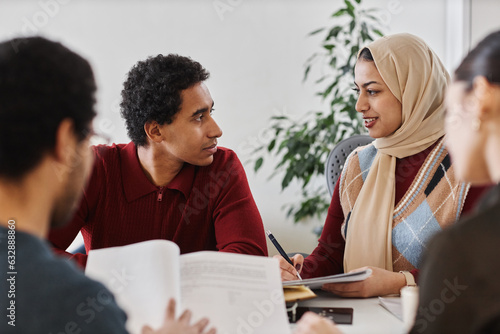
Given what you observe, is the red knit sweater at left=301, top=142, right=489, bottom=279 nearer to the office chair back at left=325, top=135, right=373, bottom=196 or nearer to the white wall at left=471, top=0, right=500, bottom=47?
the office chair back at left=325, top=135, right=373, bottom=196

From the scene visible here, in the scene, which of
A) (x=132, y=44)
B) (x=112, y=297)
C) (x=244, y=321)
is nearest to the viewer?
(x=112, y=297)

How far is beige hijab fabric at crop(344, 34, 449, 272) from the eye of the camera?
1.59 m

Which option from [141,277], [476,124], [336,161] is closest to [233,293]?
[141,277]

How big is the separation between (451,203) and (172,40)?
1.80 meters

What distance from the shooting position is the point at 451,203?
1496 mm

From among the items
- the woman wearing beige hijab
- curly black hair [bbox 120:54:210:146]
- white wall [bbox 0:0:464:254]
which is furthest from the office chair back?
white wall [bbox 0:0:464:254]

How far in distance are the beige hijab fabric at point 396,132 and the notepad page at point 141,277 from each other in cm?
76

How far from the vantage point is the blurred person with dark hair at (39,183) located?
28.3 inches

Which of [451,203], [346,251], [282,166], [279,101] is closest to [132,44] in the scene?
[279,101]

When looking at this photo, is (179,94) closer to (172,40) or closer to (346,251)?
(346,251)

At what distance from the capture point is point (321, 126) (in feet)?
8.47

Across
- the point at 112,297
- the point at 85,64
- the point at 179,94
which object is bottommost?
the point at 112,297

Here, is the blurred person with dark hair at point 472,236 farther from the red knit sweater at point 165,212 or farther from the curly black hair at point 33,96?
the red knit sweater at point 165,212

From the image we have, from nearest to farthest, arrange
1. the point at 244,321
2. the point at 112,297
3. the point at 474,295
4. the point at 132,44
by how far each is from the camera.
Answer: the point at 474,295
the point at 112,297
the point at 244,321
the point at 132,44
